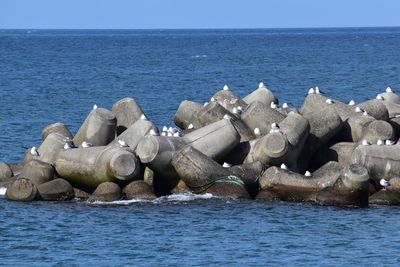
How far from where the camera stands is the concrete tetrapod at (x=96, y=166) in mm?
29688

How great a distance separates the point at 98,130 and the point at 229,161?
3.58 m

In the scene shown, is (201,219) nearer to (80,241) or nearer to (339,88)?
(80,241)

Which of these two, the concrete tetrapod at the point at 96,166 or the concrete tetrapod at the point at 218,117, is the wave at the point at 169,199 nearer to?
the concrete tetrapod at the point at 96,166

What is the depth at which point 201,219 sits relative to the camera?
28.6 metres

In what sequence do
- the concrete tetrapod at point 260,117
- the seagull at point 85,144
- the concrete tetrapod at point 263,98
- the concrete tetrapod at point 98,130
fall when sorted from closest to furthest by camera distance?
the seagull at point 85,144 → the concrete tetrapod at point 260,117 → the concrete tetrapod at point 98,130 → the concrete tetrapod at point 263,98

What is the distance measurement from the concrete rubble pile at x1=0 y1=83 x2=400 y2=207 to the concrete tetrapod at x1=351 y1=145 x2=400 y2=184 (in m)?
0.02

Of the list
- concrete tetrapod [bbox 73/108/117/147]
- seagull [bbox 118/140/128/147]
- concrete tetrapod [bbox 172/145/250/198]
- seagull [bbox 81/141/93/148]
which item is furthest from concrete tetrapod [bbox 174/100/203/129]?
concrete tetrapod [bbox 172/145/250/198]

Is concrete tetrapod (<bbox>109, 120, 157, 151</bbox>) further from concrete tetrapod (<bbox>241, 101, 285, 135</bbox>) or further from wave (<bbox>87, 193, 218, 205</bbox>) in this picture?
concrete tetrapod (<bbox>241, 101, 285, 135</bbox>)

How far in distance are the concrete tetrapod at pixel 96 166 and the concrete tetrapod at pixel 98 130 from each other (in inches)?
57.2

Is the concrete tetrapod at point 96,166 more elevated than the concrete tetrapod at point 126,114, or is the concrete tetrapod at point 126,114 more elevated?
the concrete tetrapod at point 126,114

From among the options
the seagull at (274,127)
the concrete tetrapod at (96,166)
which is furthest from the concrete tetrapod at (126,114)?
the seagull at (274,127)

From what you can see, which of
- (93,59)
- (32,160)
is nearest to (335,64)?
(93,59)

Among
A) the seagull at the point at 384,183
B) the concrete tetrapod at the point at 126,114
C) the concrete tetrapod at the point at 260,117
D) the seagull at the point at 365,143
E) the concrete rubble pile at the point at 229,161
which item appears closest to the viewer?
the seagull at the point at 384,183

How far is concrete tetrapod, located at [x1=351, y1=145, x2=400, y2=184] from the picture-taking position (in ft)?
97.7
